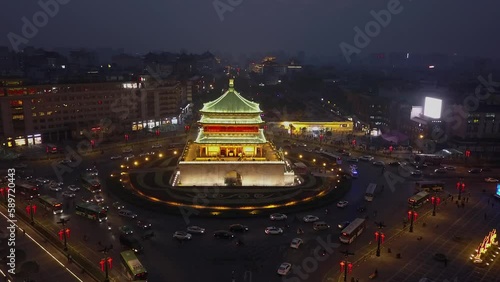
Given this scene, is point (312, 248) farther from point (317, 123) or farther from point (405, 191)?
point (317, 123)

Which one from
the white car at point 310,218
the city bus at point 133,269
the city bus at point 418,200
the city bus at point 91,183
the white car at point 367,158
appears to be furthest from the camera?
the white car at point 367,158

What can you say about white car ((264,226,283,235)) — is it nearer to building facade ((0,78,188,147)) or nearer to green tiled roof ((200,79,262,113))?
green tiled roof ((200,79,262,113))

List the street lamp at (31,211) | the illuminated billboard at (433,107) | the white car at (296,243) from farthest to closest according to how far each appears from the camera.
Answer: the illuminated billboard at (433,107)
the street lamp at (31,211)
the white car at (296,243)

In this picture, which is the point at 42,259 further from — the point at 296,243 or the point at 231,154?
the point at 231,154

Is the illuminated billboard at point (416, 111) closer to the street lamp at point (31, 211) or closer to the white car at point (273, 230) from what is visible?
the white car at point (273, 230)

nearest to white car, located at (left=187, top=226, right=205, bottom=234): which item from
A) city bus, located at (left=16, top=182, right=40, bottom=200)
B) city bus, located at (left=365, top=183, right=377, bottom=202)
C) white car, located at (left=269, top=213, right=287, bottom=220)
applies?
white car, located at (left=269, top=213, right=287, bottom=220)

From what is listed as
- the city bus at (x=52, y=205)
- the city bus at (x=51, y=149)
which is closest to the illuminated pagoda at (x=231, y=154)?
the city bus at (x=52, y=205)
